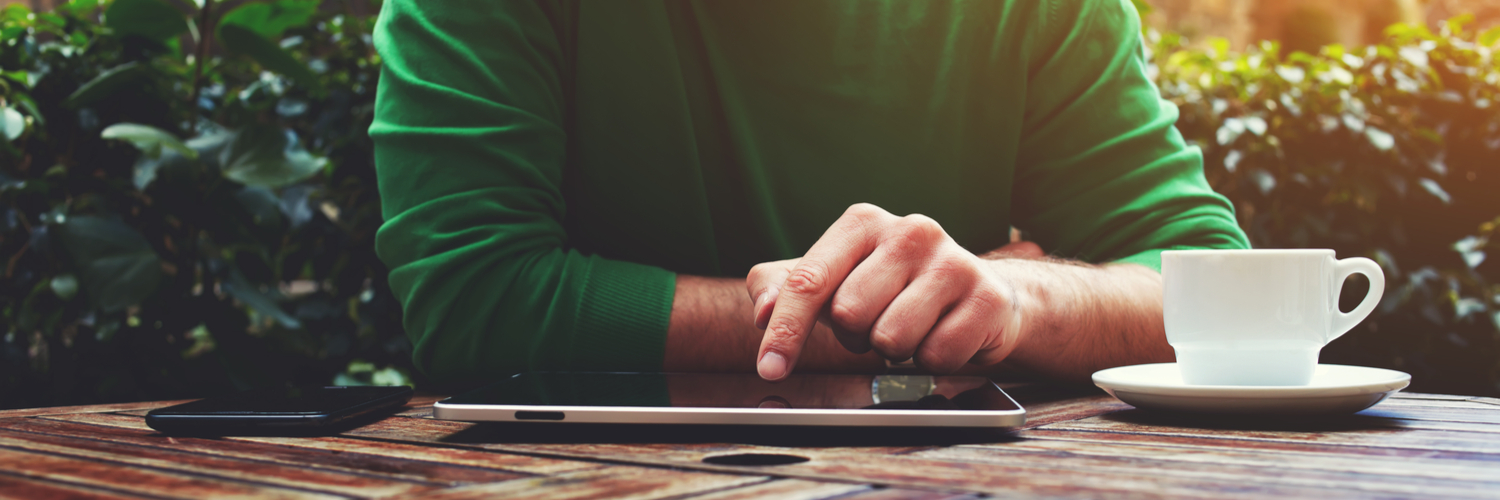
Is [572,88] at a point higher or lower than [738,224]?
higher

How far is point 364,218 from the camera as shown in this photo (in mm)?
1923

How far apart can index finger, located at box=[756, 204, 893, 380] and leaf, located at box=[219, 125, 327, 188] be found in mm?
1091

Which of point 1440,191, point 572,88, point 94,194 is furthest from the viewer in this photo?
point 1440,191

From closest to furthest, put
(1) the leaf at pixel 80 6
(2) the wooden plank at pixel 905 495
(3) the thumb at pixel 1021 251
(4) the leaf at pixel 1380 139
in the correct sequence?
1. (2) the wooden plank at pixel 905 495
2. (3) the thumb at pixel 1021 251
3. (1) the leaf at pixel 80 6
4. (4) the leaf at pixel 1380 139

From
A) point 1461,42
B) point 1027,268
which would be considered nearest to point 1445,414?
point 1027,268

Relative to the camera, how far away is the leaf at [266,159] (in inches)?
60.0

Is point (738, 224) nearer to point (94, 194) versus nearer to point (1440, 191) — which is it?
point (94, 194)

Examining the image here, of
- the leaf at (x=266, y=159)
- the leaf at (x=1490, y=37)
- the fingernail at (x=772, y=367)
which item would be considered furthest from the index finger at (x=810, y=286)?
the leaf at (x=1490, y=37)

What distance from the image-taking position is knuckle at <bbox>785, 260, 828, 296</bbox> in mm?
752

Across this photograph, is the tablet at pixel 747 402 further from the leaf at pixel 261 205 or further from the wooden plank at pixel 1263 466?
the leaf at pixel 261 205

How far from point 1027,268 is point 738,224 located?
1.52 feet

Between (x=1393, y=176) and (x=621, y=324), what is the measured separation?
6.78 feet

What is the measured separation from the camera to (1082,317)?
100cm

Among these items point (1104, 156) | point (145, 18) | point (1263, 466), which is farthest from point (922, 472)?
point (145, 18)
